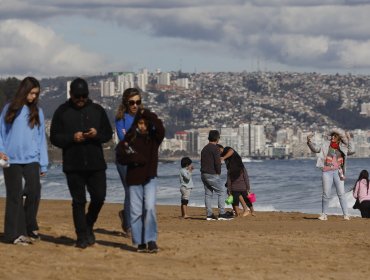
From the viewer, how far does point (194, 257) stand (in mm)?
11523

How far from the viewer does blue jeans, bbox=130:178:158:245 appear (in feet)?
37.7

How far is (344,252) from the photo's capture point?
1258 centimetres

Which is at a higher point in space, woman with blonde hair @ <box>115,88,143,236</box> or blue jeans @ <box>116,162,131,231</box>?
woman with blonde hair @ <box>115,88,143,236</box>

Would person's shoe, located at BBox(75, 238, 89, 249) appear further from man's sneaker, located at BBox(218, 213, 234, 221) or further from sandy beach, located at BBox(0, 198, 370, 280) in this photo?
man's sneaker, located at BBox(218, 213, 234, 221)

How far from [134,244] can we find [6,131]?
1740 mm

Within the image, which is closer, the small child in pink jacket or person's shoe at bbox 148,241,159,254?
person's shoe at bbox 148,241,159,254

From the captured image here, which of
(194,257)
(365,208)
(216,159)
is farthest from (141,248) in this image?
(365,208)

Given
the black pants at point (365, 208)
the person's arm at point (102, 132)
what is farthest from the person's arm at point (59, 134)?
the black pants at point (365, 208)

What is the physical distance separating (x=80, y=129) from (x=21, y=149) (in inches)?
27.2

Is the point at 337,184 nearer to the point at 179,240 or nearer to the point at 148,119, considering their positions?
the point at 179,240

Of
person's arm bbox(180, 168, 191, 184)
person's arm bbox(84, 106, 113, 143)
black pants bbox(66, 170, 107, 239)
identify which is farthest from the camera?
person's arm bbox(180, 168, 191, 184)

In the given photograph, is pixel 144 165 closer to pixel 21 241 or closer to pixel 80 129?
pixel 80 129

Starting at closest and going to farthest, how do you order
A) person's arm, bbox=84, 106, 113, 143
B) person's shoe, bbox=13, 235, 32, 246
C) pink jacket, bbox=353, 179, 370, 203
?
person's arm, bbox=84, 106, 113, 143, person's shoe, bbox=13, 235, 32, 246, pink jacket, bbox=353, 179, 370, 203

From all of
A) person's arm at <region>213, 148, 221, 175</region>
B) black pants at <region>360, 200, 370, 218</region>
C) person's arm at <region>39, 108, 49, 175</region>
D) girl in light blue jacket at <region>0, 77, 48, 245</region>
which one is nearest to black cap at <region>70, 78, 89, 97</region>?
girl in light blue jacket at <region>0, 77, 48, 245</region>
